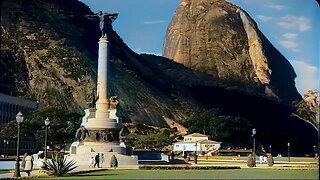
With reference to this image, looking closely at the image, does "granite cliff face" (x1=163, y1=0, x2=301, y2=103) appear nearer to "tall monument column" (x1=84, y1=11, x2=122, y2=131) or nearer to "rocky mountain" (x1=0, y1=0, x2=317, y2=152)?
"rocky mountain" (x1=0, y1=0, x2=317, y2=152)

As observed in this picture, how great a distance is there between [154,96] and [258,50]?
127 ft

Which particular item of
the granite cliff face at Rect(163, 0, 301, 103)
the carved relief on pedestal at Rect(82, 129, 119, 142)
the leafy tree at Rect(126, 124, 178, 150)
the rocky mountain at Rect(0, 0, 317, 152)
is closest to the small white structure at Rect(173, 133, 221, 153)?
the leafy tree at Rect(126, 124, 178, 150)

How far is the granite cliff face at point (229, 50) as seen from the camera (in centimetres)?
13075

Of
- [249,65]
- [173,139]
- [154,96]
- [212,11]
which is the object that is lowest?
[173,139]

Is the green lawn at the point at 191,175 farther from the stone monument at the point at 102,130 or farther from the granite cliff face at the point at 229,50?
the granite cliff face at the point at 229,50

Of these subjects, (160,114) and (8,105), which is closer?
(8,105)

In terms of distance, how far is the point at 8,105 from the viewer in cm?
6066

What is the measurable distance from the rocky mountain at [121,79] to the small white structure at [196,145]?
12.3 m

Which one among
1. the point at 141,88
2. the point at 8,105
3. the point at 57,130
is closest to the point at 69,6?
the point at 141,88

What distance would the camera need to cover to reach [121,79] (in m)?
96.9

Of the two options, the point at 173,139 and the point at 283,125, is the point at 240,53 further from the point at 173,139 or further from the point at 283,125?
the point at 173,139

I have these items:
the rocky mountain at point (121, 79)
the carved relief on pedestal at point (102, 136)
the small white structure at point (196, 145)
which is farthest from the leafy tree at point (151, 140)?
the carved relief on pedestal at point (102, 136)

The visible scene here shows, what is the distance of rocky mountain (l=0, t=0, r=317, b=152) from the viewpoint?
83500 millimetres

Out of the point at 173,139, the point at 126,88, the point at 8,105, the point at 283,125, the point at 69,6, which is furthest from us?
the point at 283,125
